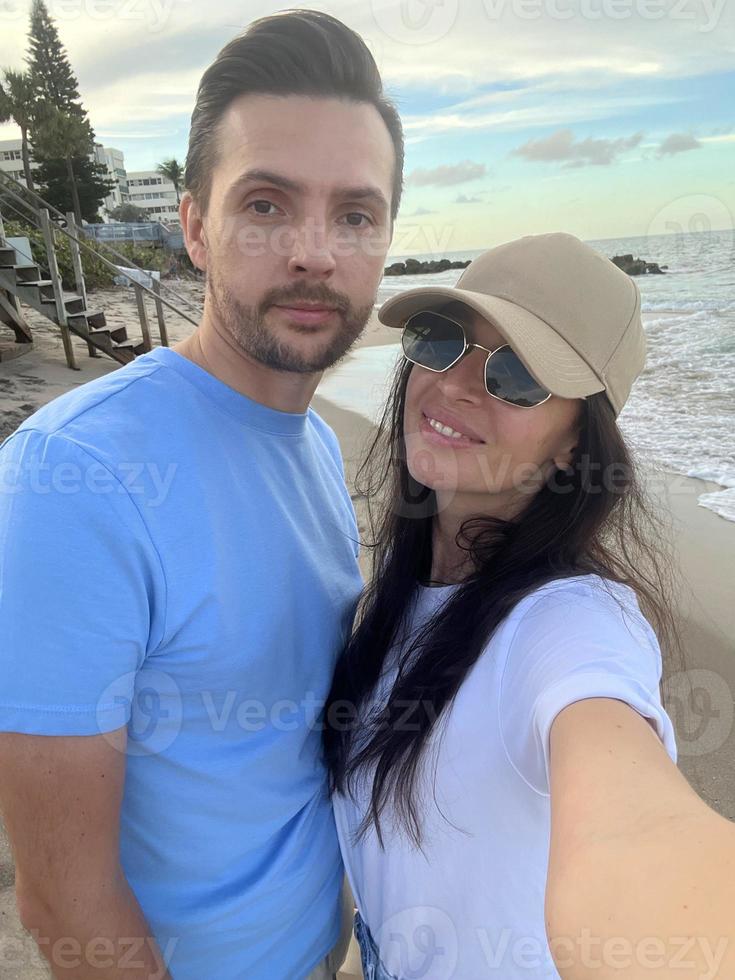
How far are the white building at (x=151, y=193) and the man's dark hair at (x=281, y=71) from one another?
264ft

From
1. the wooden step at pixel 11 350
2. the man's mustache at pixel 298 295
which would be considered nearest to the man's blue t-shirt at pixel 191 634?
the man's mustache at pixel 298 295

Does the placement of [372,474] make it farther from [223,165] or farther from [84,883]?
[84,883]

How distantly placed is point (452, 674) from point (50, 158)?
134 feet

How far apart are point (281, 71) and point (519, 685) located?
1.38m

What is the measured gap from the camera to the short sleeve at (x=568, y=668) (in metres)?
0.99

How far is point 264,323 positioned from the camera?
138 centimetres

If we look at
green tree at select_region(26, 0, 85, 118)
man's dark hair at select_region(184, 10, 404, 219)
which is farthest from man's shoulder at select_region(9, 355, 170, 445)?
green tree at select_region(26, 0, 85, 118)

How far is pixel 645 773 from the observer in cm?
90

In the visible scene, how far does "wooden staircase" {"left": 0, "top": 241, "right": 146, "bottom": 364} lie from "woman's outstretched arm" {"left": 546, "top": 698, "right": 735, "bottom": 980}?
972cm
